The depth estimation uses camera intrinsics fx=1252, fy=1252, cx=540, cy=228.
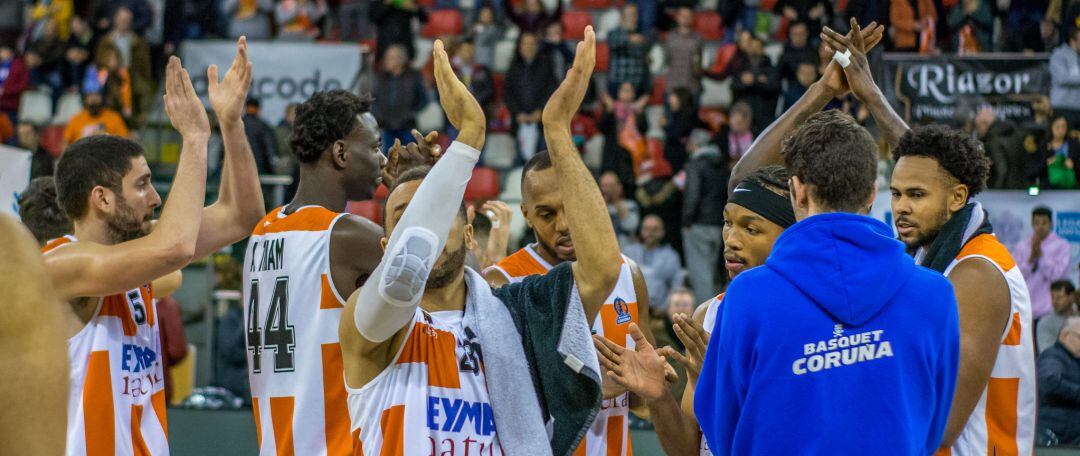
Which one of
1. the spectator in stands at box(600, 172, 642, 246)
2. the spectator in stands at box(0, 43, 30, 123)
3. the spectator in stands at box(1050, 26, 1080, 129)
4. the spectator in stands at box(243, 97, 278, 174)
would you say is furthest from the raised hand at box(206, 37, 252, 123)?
the spectator in stands at box(0, 43, 30, 123)

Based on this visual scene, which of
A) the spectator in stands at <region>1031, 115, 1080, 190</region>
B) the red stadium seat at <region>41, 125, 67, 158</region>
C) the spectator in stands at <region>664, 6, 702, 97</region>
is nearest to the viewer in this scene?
the spectator in stands at <region>1031, 115, 1080, 190</region>

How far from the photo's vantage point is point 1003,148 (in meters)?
12.8

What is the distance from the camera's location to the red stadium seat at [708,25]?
19359 mm

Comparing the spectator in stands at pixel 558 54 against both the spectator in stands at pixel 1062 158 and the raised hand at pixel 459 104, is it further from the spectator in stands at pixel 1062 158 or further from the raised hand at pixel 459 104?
the raised hand at pixel 459 104

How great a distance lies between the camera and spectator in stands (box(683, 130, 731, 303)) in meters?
15.2

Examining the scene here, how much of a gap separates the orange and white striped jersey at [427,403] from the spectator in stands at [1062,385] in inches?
278

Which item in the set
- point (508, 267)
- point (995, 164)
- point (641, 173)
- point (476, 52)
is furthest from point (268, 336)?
point (476, 52)

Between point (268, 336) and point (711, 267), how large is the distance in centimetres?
1054

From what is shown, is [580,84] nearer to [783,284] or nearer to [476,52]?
[783,284]

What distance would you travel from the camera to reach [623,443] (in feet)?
17.6

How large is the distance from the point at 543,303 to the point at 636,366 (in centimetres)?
40

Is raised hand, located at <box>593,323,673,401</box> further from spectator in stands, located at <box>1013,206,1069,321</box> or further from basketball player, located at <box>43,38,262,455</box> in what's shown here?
spectator in stands, located at <box>1013,206,1069,321</box>

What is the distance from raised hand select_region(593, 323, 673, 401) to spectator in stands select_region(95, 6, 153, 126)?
590 inches

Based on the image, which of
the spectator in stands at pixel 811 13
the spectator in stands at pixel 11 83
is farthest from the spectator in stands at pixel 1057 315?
the spectator in stands at pixel 11 83
